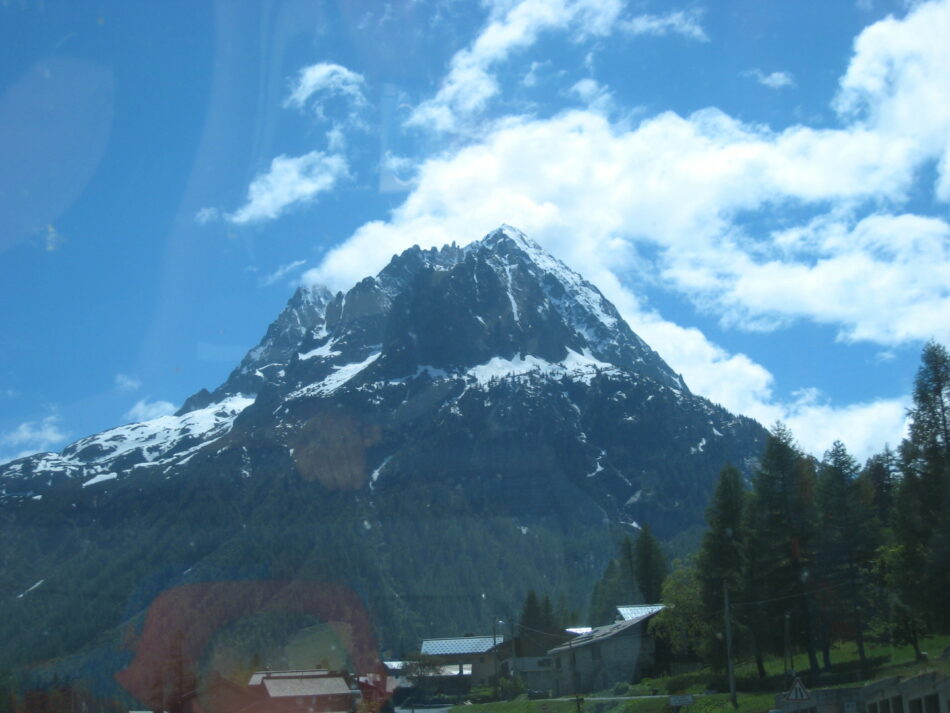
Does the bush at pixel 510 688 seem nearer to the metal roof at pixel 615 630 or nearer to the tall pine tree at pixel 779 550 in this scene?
the metal roof at pixel 615 630

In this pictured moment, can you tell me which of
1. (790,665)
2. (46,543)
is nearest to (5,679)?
(790,665)

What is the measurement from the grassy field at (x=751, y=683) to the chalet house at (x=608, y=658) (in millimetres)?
3568

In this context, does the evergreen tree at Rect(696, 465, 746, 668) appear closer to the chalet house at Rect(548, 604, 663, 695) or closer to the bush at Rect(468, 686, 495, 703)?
the chalet house at Rect(548, 604, 663, 695)

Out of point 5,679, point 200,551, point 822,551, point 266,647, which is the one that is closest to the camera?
point 822,551

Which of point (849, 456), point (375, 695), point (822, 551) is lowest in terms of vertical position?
point (375, 695)

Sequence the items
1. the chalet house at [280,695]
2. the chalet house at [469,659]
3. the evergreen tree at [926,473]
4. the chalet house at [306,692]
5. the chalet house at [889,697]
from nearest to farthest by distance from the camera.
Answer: the chalet house at [889,697] → the evergreen tree at [926,473] → the chalet house at [280,695] → the chalet house at [306,692] → the chalet house at [469,659]

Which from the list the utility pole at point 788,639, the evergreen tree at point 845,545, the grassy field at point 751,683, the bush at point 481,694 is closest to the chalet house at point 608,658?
the grassy field at point 751,683

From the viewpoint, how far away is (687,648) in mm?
61250

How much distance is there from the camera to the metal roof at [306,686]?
217ft

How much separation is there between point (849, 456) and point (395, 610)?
96.5 m

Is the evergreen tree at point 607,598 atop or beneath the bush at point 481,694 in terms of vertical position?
atop

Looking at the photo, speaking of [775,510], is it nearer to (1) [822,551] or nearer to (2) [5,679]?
(1) [822,551]

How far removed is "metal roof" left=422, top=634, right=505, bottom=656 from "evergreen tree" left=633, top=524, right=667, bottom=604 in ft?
48.8

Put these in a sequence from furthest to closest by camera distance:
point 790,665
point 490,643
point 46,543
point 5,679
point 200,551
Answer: point 46,543, point 200,551, point 490,643, point 5,679, point 790,665
